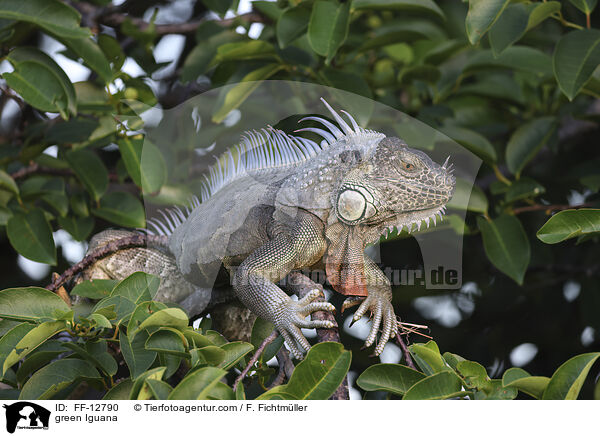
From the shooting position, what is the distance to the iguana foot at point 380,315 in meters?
2.18

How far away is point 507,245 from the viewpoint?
3.53m

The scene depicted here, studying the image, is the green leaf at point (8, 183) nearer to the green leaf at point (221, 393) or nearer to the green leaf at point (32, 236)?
the green leaf at point (32, 236)

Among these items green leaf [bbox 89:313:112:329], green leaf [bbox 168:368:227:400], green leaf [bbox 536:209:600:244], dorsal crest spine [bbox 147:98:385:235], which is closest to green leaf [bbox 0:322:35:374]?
green leaf [bbox 89:313:112:329]

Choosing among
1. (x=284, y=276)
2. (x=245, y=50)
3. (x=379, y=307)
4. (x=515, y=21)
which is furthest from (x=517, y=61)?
(x=284, y=276)

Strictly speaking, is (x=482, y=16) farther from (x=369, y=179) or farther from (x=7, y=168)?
(x=7, y=168)

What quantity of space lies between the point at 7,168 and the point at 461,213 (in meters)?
2.69

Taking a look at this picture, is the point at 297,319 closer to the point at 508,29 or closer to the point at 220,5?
the point at 508,29

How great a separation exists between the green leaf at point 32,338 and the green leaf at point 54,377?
120mm

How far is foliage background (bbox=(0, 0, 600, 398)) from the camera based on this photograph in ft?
10.1

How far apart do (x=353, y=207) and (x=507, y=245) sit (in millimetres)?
1683

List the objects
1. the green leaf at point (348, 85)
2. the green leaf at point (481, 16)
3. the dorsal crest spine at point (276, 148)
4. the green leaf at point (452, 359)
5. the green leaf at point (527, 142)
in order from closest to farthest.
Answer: the green leaf at point (452, 359)
the dorsal crest spine at point (276, 148)
the green leaf at point (481, 16)
the green leaf at point (348, 85)
the green leaf at point (527, 142)

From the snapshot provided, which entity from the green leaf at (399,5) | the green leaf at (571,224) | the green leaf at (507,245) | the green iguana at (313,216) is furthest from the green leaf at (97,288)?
the green leaf at (507,245)

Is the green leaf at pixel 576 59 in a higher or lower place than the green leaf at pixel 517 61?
higher
